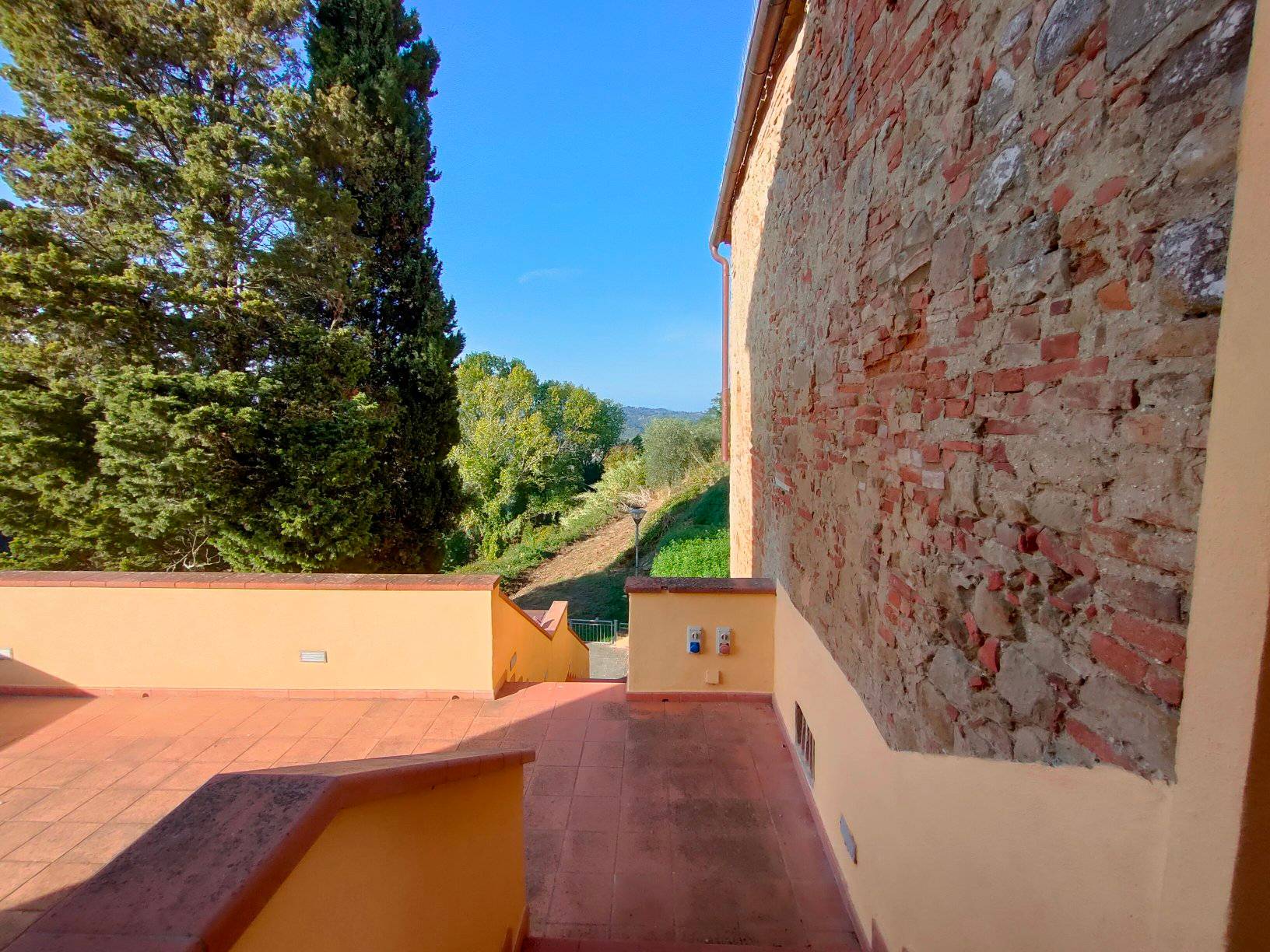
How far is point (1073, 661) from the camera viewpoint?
1.21 m

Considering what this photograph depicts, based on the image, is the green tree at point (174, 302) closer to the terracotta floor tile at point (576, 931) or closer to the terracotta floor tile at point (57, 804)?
the terracotta floor tile at point (57, 804)

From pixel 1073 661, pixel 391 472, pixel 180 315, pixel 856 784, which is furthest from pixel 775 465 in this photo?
pixel 180 315

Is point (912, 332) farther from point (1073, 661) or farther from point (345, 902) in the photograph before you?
point (345, 902)

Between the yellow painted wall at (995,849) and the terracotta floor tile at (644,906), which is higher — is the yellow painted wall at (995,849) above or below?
above

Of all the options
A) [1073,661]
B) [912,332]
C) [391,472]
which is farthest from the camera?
[391,472]

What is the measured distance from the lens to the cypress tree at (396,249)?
8.59 m

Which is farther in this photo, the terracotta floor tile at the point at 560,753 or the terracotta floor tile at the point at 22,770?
the terracotta floor tile at the point at 560,753

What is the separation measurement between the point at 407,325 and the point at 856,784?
32.2 feet

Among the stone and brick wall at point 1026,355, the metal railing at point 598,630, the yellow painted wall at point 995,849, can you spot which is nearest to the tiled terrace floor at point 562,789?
the yellow painted wall at point 995,849

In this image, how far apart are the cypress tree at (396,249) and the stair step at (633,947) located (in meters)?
7.51

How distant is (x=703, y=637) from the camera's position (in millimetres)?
4598

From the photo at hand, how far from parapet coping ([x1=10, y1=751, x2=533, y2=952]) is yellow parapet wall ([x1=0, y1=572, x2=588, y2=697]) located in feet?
10.4

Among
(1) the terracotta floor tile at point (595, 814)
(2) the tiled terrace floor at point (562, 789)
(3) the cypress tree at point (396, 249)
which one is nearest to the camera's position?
(2) the tiled terrace floor at point (562, 789)

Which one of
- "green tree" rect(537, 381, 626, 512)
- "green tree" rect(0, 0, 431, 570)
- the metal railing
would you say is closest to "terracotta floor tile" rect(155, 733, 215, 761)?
"green tree" rect(0, 0, 431, 570)
